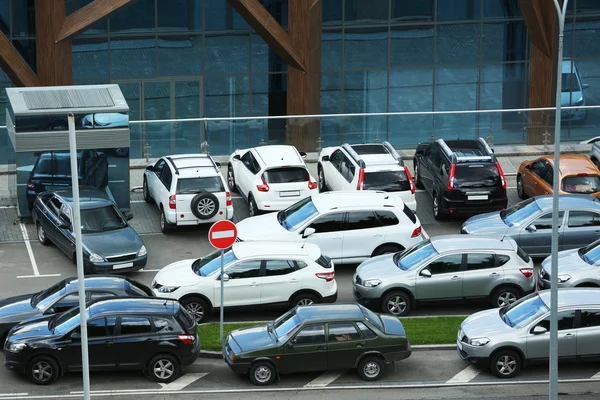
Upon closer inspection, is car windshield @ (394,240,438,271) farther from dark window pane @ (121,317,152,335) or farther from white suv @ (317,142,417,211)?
dark window pane @ (121,317,152,335)

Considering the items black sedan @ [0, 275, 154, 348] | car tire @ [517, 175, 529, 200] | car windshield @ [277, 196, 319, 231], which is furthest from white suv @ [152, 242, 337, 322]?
car tire @ [517, 175, 529, 200]

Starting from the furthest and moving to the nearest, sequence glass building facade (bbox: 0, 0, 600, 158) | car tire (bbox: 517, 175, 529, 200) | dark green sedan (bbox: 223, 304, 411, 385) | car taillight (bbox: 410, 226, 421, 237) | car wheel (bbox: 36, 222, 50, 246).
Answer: glass building facade (bbox: 0, 0, 600, 158) < car tire (bbox: 517, 175, 529, 200) < car wheel (bbox: 36, 222, 50, 246) < car taillight (bbox: 410, 226, 421, 237) < dark green sedan (bbox: 223, 304, 411, 385)

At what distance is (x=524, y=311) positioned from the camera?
21375mm

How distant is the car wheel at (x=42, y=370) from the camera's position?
20.3 metres

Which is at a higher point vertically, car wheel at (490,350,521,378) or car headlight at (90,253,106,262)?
car headlight at (90,253,106,262)

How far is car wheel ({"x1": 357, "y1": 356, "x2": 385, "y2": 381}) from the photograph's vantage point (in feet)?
67.7

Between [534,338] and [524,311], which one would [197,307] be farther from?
[534,338]

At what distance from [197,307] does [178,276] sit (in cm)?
74

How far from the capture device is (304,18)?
36.2 meters

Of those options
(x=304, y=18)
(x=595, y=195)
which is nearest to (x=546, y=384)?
(x=595, y=195)

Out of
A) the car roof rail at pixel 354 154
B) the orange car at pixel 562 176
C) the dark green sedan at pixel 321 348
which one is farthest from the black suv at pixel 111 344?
the orange car at pixel 562 176

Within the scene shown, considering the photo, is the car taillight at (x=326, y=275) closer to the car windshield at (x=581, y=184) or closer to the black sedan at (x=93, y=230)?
the black sedan at (x=93, y=230)

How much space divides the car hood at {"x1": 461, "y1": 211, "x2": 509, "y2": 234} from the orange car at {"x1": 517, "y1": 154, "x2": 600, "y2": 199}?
7.73 ft

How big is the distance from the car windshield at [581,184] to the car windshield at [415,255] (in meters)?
5.90
